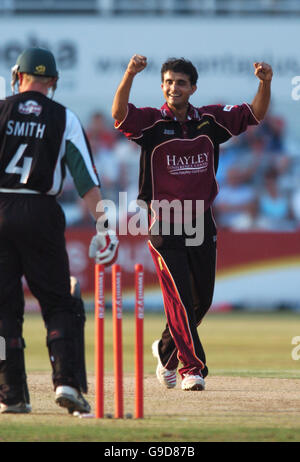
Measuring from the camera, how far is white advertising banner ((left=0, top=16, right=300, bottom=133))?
68.1ft

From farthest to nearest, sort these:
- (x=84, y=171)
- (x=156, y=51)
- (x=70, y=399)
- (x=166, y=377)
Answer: (x=156, y=51) → (x=166, y=377) → (x=84, y=171) → (x=70, y=399)

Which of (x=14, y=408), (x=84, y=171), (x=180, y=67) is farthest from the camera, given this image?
(x=180, y=67)

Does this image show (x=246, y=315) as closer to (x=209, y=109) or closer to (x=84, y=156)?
(x=209, y=109)

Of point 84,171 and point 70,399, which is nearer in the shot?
point 70,399

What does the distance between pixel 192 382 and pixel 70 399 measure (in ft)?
4.94

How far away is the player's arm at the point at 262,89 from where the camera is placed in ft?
23.0

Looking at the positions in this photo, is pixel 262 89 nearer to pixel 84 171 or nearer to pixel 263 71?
pixel 263 71

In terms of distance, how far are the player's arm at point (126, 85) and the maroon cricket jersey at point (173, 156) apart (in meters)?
0.23

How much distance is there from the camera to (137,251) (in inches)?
706

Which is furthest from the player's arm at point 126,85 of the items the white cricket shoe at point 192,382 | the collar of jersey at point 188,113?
the white cricket shoe at point 192,382

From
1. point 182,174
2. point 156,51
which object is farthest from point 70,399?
point 156,51

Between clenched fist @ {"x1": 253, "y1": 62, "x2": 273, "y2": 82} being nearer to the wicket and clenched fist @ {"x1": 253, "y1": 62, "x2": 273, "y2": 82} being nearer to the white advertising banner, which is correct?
the wicket

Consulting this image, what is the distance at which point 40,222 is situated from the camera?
5.75 m

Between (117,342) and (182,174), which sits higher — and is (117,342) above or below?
below
